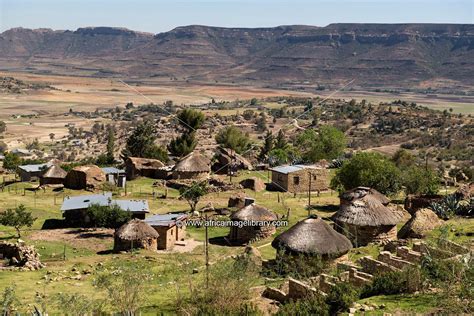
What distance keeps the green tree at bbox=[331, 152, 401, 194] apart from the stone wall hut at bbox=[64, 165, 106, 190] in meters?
19.1

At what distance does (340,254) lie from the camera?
24.5m

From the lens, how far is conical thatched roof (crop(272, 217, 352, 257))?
24234 millimetres

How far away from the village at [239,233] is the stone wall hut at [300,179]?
108 mm

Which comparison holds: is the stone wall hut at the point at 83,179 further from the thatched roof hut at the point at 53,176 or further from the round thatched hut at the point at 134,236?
the round thatched hut at the point at 134,236

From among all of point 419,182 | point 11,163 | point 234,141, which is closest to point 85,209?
point 419,182

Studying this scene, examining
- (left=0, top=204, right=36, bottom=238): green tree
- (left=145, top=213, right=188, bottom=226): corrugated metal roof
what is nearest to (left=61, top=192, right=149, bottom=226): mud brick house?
(left=145, top=213, right=188, bottom=226): corrugated metal roof

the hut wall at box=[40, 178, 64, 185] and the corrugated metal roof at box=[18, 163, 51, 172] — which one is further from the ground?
the corrugated metal roof at box=[18, 163, 51, 172]

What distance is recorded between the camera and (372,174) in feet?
134

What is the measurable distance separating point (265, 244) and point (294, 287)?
1093cm

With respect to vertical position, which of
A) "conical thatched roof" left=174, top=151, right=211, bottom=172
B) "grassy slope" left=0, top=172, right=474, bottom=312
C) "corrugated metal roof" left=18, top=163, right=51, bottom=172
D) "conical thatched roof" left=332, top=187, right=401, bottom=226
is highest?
"conical thatched roof" left=332, top=187, right=401, bottom=226

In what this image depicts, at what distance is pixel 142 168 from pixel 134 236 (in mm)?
23981

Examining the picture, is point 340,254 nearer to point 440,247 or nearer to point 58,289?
point 440,247

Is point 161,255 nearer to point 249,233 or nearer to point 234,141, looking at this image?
point 249,233

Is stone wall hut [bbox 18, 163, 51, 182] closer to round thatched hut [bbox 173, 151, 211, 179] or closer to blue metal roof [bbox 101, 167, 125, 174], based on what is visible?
blue metal roof [bbox 101, 167, 125, 174]
